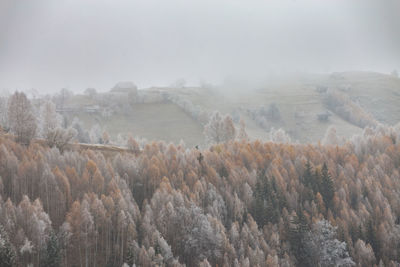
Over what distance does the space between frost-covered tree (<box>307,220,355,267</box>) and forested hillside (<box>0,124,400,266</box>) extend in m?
0.26

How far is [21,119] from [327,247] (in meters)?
90.3

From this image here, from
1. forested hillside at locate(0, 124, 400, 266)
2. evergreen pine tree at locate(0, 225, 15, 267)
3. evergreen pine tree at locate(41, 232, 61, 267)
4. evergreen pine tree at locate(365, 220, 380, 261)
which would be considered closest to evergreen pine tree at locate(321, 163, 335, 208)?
forested hillside at locate(0, 124, 400, 266)

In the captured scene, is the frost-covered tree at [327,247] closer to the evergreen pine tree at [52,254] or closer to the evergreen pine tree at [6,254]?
the evergreen pine tree at [52,254]

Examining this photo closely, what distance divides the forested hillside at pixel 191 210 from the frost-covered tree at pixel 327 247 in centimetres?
26

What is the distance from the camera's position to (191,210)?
77625 mm

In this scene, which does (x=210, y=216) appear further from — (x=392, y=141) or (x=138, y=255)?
(x=392, y=141)

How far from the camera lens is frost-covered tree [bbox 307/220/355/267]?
71.9 meters

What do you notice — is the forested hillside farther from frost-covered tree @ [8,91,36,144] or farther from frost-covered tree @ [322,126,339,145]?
frost-covered tree @ [322,126,339,145]

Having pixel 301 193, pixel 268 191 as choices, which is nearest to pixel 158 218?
pixel 268 191

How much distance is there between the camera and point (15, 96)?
97.2 m

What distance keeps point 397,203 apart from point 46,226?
9447 cm

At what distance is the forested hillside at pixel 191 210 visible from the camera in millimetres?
62969

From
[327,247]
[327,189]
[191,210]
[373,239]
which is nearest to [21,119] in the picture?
[191,210]

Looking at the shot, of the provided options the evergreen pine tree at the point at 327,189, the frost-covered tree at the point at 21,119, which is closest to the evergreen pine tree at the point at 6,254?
the frost-covered tree at the point at 21,119
